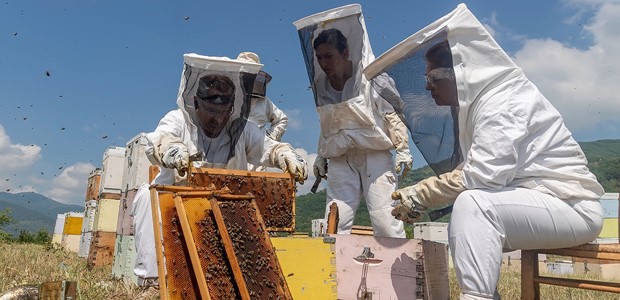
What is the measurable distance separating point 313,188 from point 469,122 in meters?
2.20

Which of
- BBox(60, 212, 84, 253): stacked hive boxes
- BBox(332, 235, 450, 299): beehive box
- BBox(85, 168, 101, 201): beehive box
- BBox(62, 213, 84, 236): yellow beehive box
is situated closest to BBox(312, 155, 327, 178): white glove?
BBox(332, 235, 450, 299): beehive box

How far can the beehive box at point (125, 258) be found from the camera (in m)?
4.66

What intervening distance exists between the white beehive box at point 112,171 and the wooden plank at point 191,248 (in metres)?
5.15

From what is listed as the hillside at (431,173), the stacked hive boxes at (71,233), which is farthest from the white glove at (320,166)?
the stacked hive boxes at (71,233)

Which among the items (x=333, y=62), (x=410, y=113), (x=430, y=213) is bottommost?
(x=430, y=213)

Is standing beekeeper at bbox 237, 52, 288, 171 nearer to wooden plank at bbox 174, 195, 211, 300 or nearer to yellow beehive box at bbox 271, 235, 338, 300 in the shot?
yellow beehive box at bbox 271, 235, 338, 300

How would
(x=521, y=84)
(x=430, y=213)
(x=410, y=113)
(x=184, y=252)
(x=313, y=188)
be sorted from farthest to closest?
(x=313, y=188) < (x=410, y=113) < (x=430, y=213) < (x=521, y=84) < (x=184, y=252)

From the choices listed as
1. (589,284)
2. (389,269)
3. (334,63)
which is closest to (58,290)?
(389,269)

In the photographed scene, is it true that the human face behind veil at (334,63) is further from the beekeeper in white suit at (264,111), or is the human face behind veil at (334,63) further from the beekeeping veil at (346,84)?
the beekeeper in white suit at (264,111)

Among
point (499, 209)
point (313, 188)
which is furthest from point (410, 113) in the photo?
point (313, 188)

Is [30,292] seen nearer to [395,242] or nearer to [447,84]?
[395,242]

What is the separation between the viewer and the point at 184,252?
2.20 meters

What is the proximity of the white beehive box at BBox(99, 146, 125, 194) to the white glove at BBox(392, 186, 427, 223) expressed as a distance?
541cm

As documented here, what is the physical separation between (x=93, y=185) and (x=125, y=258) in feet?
15.5
